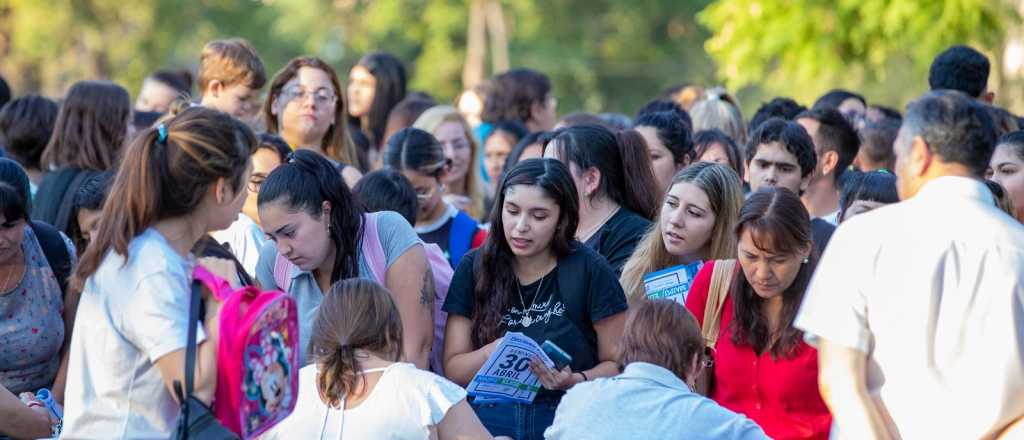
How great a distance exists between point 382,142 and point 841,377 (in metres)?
6.89

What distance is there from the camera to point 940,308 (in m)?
3.59

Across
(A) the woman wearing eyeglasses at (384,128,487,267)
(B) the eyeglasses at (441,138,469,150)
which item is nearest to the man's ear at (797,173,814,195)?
(A) the woman wearing eyeglasses at (384,128,487,267)

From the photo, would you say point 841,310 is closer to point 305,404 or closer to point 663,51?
point 305,404

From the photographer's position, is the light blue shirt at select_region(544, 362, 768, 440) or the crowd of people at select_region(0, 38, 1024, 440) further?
the light blue shirt at select_region(544, 362, 768, 440)

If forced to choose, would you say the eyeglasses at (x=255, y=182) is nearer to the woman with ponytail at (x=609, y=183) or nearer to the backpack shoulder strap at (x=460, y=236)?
the backpack shoulder strap at (x=460, y=236)

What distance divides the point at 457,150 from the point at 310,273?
3.44 meters

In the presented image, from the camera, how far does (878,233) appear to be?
3.62 meters

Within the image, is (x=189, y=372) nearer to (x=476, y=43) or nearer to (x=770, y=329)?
(x=770, y=329)

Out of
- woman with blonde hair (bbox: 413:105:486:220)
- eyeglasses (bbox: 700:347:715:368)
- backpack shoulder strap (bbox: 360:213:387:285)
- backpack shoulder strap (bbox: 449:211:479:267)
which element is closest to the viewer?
eyeglasses (bbox: 700:347:715:368)

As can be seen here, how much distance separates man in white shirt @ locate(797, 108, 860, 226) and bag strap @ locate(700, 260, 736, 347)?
2.35 m

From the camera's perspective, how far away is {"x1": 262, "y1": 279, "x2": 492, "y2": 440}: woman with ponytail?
440 centimetres

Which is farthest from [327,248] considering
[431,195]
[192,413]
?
[431,195]

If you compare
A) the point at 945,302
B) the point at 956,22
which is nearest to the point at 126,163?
the point at 945,302

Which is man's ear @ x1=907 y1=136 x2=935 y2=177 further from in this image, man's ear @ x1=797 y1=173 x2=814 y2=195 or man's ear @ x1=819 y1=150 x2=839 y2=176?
man's ear @ x1=819 y1=150 x2=839 y2=176
